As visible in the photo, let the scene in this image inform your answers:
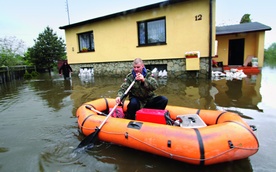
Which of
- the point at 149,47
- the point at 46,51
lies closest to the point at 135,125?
the point at 149,47

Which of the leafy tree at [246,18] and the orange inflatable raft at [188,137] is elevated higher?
the leafy tree at [246,18]

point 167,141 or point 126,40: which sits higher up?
Answer: point 126,40

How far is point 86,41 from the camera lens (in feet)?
39.7

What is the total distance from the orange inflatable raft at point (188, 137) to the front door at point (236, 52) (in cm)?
1163

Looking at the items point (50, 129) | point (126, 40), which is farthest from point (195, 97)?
point (126, 40)

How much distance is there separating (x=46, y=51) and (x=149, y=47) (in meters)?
14.3

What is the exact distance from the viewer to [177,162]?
2.16m

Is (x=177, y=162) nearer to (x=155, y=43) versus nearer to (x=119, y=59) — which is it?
(x=155, y=43)

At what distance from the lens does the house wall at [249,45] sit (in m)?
10.6

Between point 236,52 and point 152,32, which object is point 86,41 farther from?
point 236,52

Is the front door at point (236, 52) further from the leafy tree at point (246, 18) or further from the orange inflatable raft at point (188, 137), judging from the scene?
the orange inflatable raft at point (188, 137)

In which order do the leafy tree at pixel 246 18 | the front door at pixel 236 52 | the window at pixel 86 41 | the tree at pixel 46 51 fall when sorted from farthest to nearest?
the tree at pixel 46 51
the leafy tree at pixel 246 18
the front door at pixel 236 52
the window at pixel 86 41

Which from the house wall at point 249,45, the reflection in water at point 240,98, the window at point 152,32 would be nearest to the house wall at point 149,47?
the window at point 152,32

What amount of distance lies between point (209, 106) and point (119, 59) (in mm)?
7283
